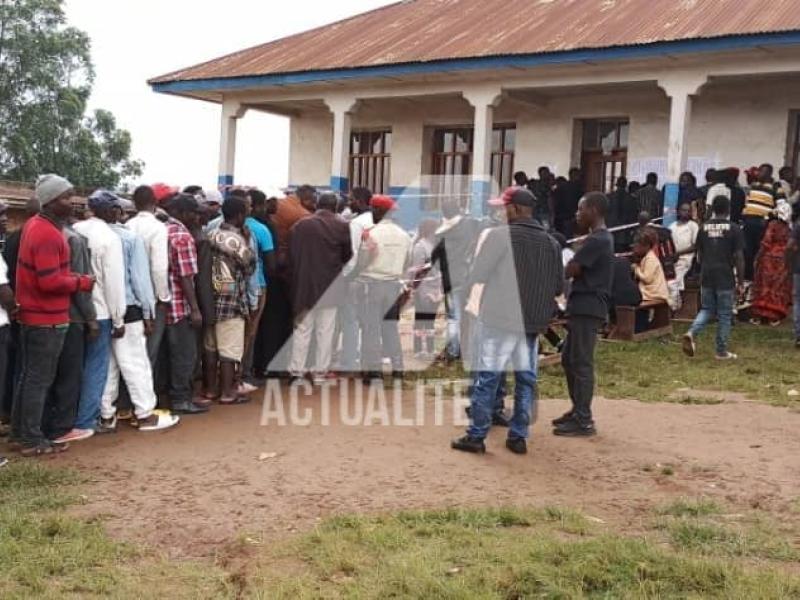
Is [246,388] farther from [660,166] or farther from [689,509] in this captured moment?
[660,166]

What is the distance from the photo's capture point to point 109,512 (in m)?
4.78

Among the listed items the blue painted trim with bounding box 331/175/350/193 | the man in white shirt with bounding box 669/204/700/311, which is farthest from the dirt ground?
the blue painted trim with bounding box 331/175/350/193

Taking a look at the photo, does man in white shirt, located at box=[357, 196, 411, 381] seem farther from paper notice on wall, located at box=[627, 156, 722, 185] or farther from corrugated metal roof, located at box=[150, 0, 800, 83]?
paper notice on wall, located at box=[627, 156, 722, 185]

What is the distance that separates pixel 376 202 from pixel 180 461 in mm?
3184

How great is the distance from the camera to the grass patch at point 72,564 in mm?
3770

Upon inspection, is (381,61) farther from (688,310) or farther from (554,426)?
(554,426)

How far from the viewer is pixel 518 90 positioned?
15156 mm

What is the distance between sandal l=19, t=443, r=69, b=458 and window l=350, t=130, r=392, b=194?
13076 millimetres

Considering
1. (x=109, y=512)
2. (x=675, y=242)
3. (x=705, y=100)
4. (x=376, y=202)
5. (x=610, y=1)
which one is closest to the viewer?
(x=109, y=512)

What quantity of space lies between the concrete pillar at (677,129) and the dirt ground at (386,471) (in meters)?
6.79

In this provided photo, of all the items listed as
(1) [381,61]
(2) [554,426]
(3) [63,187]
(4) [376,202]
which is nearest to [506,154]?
(1) [381,61]

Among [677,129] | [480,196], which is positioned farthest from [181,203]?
[480,196]

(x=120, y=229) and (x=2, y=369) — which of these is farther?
(x=120, y=229)

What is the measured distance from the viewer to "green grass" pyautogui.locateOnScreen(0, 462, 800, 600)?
3.72 meters
